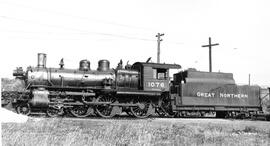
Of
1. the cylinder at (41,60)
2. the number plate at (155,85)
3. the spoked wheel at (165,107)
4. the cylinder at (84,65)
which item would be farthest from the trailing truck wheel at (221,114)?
the cylinder at (41,60)

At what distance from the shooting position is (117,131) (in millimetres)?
9883

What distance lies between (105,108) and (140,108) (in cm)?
198

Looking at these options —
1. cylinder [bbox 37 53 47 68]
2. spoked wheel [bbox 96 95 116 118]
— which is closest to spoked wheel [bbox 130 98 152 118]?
spoked wheel [bbox 96 95 116 118]

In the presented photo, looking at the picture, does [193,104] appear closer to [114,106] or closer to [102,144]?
[114,106]

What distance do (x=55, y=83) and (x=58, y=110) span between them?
1435mm

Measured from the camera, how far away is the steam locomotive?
16172 mm

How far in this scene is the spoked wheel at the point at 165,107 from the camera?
18.7 meters

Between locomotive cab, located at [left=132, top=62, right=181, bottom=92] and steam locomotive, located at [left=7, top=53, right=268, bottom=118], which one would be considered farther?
locomotive cab, located at [left=132, top=62, right=181, bottom=92]

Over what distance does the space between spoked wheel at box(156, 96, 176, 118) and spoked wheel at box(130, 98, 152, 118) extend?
35.3 inches

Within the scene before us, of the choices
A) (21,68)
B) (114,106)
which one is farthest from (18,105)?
(114,106)

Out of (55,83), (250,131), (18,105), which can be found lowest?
(250,131)

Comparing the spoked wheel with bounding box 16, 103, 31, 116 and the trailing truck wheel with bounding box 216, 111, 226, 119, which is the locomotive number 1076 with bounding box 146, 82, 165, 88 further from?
the spoked wheel with bounding box 16, 103, 31, 116

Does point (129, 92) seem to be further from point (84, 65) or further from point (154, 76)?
point (84, 65)

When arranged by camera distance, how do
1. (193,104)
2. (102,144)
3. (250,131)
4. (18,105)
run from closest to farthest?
1. (102,144)
2. (250,131)
3. (18,105)
4. (193,104)
